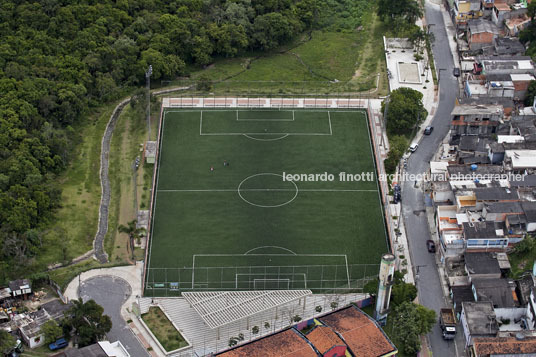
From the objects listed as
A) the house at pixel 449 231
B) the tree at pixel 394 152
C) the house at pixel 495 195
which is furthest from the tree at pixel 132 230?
the house at pixel 495 195

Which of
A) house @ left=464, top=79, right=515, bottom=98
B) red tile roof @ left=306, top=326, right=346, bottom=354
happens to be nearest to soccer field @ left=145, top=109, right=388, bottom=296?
red tile roof @ left=306, top=326, right=346, bottom=354

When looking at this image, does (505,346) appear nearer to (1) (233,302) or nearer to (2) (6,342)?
(1) (233,302)

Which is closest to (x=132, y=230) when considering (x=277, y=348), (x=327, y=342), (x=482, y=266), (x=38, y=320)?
(x=38, y=320)

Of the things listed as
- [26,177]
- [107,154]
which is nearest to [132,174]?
[107,154]

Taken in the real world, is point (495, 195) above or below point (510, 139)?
below

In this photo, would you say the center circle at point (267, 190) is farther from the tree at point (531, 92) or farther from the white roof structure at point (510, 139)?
the tree at point (531, 92)

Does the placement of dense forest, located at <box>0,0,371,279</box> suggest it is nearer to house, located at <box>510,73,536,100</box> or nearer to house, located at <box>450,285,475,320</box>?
house, located at <box>510,73,536,100</box>
